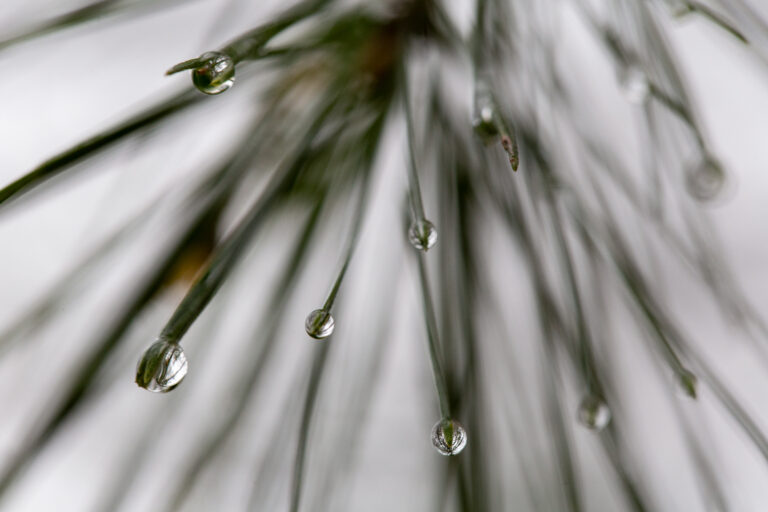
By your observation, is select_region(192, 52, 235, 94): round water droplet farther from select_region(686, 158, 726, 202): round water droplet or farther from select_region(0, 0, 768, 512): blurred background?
select_region(686, 158, 726, 202): round water droplet

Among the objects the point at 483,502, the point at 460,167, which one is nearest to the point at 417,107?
the point at 460,167

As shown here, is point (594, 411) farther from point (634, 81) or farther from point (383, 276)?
point (383, 276)

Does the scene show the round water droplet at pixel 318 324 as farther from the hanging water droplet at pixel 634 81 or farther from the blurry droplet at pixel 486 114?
the hanging water droplet at pixel 634 81

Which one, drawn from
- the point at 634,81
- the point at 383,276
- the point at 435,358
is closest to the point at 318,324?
the point at 435,358

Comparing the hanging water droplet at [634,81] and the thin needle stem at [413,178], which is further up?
the hanging water droplet at [634,81]

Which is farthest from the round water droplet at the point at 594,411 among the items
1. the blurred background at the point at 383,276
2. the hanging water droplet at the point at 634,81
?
the hanging water droplet at the point at 634,81

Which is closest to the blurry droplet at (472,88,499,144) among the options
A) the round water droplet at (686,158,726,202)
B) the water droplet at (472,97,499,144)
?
the water droplet at (472,97,499,144)

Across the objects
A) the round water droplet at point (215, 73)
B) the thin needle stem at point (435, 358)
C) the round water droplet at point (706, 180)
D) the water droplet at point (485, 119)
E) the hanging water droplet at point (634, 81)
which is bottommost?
the thin needle stem at point (435, 358)

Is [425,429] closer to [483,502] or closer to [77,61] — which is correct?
[483,502]
